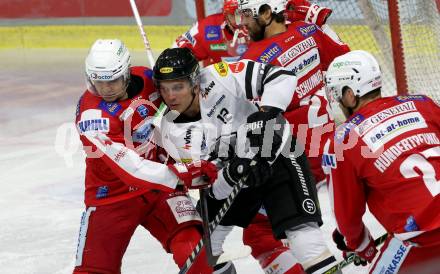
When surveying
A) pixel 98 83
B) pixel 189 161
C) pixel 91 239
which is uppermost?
pixel 98 83

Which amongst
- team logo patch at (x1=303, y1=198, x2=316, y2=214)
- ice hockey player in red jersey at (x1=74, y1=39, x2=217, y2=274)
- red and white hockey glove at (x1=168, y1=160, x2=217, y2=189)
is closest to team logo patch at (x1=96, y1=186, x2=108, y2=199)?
ice hockey player in red jersey at (x1=74, y1=39, x2=217, y2=274)

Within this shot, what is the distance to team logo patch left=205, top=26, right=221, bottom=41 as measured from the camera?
190 inches

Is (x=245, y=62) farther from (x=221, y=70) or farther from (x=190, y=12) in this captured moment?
(x=190, y=12)

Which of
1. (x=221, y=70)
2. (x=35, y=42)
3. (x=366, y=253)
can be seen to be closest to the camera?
(x=366, y=253)

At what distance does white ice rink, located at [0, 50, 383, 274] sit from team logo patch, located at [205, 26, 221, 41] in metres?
0.95

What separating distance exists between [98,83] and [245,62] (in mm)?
508

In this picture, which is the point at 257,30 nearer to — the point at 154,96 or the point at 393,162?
the point at 154,96

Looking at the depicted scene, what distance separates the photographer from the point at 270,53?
3.96 metres

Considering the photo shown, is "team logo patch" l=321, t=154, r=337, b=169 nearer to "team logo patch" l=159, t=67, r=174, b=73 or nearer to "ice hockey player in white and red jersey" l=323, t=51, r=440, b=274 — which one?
"ice hockey player in white and red jersey" l=323, t=51, r=440, b=274

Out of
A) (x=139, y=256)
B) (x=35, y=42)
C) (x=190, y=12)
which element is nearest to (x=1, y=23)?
(x=35, y=42)

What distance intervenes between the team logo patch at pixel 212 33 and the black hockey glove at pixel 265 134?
5.32 ft

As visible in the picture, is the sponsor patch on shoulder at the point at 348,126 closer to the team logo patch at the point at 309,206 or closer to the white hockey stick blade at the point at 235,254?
the team logo patch at the point at 309,206

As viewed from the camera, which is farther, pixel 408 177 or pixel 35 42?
pixel 35 42

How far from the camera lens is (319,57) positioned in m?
4.07
